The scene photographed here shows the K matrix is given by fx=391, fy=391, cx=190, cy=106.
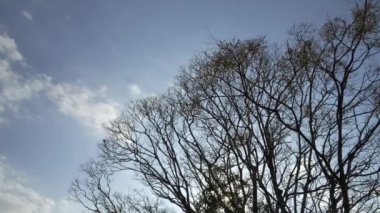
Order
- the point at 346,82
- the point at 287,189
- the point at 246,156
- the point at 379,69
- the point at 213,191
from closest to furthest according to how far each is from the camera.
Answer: the point at 346,82
the point at 379,69
the point at 287,189
the point at 246,156
the point at 213,191

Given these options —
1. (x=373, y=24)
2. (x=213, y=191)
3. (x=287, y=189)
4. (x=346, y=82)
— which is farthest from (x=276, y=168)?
(x=373, y=24)

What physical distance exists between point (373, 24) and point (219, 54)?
4.42m

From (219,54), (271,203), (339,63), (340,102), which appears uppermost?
(219,54)

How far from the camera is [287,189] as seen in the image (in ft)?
39.4

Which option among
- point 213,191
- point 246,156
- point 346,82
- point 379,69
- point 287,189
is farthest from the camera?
point 213,191

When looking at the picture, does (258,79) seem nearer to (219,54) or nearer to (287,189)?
(219,54)

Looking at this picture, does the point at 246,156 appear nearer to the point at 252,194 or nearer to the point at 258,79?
the point at 252,194

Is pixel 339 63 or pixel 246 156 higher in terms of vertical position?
pixel 339 63

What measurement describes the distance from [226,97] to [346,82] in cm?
404

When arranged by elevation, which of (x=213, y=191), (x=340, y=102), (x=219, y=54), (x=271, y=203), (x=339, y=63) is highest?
(x=219, y=54)

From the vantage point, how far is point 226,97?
13.1 meters

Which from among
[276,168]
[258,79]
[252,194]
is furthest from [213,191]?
[258,79]

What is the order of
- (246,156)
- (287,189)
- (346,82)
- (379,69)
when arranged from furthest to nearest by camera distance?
(246,156) < (287,189) < (379,69) < (346,82)

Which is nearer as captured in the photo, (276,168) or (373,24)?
(373,24)
